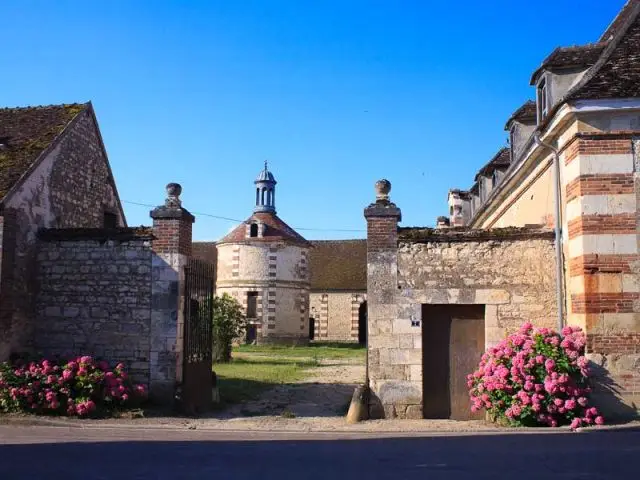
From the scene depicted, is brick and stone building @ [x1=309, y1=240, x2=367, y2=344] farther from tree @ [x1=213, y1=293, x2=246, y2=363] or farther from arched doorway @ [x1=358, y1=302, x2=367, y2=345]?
tree @ [x1=213, y1=293, x2=246, y2=363]

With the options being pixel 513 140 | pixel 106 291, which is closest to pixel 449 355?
pixel 106 291

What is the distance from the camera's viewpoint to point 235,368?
22453 millimetres

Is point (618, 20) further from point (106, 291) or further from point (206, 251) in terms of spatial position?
point (206, 251)

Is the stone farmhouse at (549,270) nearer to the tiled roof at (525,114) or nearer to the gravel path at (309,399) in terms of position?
the gravel path at (309,399)

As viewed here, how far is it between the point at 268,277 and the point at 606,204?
28597 mm

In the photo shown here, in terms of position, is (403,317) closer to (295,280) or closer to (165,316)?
(165,316)

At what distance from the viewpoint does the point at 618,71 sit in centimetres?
1122

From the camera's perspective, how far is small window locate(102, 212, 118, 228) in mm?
16922

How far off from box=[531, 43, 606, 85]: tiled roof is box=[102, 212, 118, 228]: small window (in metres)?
10.9

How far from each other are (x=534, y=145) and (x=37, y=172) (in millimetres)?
9949

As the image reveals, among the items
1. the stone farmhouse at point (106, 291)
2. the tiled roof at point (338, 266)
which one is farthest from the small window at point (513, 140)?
the tiled roof at point (338, 266)

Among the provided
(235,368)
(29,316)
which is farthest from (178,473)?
(235,368)

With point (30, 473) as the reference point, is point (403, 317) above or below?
above

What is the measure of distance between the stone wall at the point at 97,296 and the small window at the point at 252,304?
25.7 metres
